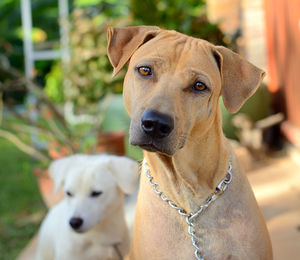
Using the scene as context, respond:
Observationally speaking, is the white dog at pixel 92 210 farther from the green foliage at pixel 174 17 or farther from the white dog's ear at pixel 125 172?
the green foliage at pixel 174 17

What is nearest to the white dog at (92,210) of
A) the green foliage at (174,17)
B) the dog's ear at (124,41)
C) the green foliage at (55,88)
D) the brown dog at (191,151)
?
the brown dog at (191,151)

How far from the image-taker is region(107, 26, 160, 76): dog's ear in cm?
244

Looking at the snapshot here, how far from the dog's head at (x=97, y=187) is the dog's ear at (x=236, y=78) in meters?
1.17

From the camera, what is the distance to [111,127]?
7.03 m

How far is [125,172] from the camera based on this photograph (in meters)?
3.25

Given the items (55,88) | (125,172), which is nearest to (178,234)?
(125,172)

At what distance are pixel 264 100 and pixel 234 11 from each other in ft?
7.32

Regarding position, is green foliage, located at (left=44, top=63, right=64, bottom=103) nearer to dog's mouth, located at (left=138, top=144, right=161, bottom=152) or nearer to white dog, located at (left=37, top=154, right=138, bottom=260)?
white dog, located at (left=37, top=154, right=138, bottom=260)

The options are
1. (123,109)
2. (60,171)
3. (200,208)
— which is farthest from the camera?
(123,109)

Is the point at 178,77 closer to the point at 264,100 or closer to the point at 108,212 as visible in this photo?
the point at 108,212

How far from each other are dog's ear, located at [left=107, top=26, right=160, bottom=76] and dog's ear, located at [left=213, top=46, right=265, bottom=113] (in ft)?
1.33


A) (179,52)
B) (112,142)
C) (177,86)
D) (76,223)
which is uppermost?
(179,52)

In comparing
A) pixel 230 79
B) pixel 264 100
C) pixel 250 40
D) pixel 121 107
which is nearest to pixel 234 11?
pixel 250 40

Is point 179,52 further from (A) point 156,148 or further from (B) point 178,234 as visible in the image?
(B) point 178,234
